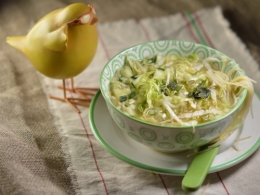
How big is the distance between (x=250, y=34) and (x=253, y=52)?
0.11 m

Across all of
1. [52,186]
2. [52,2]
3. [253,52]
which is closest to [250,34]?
[253,52]

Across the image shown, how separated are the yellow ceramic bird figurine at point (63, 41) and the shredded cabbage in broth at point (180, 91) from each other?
0.38ft

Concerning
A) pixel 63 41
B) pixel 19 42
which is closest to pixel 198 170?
pixel 63 41

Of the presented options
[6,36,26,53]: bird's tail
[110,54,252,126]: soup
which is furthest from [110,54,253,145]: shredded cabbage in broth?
[6,36,26,53]: bird's tail

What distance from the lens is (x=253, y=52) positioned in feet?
4.46

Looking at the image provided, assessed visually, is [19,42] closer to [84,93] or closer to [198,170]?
[84,93]

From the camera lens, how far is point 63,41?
3.29ft

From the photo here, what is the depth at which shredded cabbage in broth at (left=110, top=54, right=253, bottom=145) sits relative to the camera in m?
0.91

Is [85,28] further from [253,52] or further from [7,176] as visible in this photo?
[253,52]

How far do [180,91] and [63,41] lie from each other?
0.31m

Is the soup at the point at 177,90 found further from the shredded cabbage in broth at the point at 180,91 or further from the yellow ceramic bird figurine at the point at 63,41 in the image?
the yellow ceramic bird figurine at the point at 63,41

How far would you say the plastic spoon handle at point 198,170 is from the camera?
2.69ft

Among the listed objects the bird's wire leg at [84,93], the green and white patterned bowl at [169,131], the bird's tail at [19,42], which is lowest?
the bird's wire leg at [84,93]

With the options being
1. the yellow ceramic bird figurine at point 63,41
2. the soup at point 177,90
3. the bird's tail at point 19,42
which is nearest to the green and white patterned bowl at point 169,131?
the soup at point 177,90
